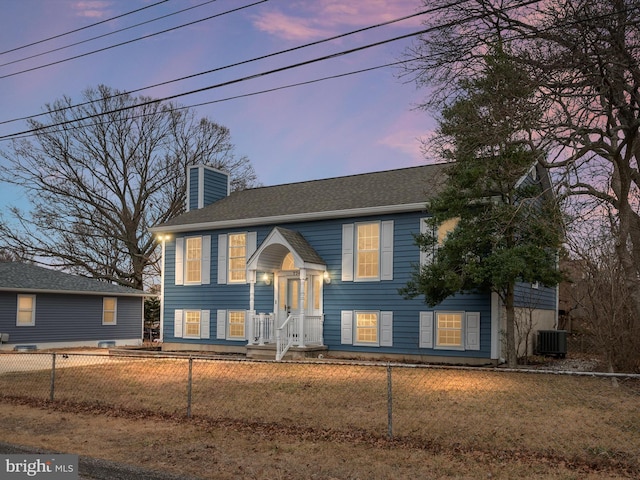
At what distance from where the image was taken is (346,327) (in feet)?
66.8

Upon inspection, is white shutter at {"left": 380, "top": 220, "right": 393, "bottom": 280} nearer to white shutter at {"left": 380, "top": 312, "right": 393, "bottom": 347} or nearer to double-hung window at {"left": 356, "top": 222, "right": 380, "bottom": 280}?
double-hung window at {"left": 356, "top": 222, "right": 380, "bottom": 280}

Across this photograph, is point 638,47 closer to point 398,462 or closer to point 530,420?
point 530,420

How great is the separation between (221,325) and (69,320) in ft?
31.5

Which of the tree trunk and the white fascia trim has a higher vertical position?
the white fascia trim

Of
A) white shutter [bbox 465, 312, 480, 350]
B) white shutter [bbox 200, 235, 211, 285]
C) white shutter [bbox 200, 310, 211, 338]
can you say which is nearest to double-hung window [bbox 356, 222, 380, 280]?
white shutter [bbox 465, 312, 480, 350]

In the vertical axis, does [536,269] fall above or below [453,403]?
above

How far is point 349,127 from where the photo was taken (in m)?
23.2

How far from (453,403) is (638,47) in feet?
26.7

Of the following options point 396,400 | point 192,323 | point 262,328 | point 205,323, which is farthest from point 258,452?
point 192,323

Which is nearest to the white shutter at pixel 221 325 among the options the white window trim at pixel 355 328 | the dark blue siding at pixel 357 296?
the dark blue siding at pixel 357 296

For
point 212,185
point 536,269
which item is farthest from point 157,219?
point 536,269

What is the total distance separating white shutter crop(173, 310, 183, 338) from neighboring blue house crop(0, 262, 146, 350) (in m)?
6.68

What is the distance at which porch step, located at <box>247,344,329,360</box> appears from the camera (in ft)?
63.7

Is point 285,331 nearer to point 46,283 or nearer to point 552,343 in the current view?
point 552,343
